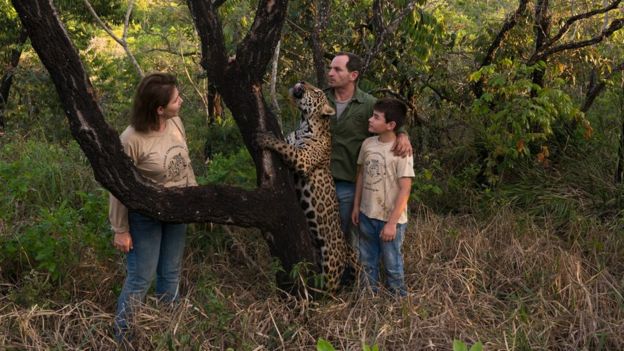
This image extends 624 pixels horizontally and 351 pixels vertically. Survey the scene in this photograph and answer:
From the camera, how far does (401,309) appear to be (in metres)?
4.54

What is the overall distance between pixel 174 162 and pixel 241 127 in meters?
0.59

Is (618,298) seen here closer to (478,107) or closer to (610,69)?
(478,107)

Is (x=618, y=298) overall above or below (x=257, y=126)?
below

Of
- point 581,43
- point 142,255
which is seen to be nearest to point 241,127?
point 142,255

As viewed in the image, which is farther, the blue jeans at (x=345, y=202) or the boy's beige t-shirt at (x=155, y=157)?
the blue jeans at (x=345, y=202)

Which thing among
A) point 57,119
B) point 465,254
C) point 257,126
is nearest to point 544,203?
point 465,254

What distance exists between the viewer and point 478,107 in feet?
22.9

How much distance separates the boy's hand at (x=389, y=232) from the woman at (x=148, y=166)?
1384 millimetres

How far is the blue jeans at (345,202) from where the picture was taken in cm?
514

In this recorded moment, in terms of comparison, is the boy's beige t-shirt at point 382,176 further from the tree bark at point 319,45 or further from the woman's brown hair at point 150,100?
the tree bark at point 319,45

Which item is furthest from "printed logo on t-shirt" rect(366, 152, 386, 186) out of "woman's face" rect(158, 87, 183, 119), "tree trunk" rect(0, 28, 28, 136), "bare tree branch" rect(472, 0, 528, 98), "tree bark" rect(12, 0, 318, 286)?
"tree trunk" rect(0, 28, 28, 136)

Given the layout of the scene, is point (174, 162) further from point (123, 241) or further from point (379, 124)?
point (379, 124)

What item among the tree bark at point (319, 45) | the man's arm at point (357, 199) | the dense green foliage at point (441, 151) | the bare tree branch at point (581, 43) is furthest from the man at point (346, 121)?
the bare tree branch at point (581, 43)

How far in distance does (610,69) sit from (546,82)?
0.69 m
